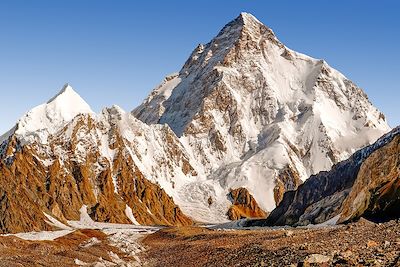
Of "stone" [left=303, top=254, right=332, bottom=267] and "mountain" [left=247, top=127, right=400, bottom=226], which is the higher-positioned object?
"mountain" [left=247, top=127, right=400, bottom=226]

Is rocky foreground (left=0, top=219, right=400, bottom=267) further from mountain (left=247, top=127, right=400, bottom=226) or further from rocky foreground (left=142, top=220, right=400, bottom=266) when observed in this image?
mountain (left=247, top=127, right=400, bottom=226)

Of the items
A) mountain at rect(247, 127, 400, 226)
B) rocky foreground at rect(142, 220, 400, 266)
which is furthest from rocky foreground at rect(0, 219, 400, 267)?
mountain at rect(247, 127, 400, 226)

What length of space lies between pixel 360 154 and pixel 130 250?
65.1m

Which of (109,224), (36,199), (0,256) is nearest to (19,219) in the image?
(36,199)

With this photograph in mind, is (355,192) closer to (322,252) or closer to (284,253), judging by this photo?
→ (284,253)

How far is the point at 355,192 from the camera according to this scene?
90000 mm

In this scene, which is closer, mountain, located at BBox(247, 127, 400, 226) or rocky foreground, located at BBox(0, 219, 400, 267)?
rocky foreground, located at BBox(0, 219, 400, 267)

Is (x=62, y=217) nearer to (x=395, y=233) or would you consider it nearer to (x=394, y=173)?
(x=394, y=173)

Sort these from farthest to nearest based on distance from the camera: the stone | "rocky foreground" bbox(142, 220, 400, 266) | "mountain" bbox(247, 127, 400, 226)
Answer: "mountain" bbox(247, 127, 400, 226)
the stone
"rocky foreground" bbox(142, 220, 400, 266)

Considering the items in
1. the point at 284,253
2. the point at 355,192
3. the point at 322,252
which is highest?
the point at 355,192

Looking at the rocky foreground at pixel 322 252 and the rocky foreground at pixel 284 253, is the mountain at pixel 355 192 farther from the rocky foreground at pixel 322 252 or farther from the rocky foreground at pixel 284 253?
the rocky foreground at pixel 322 252

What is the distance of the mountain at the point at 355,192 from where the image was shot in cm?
Answer: 6975

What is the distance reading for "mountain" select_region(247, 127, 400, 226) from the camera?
69.8 metres

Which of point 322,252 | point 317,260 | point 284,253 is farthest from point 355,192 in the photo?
point 317,260
